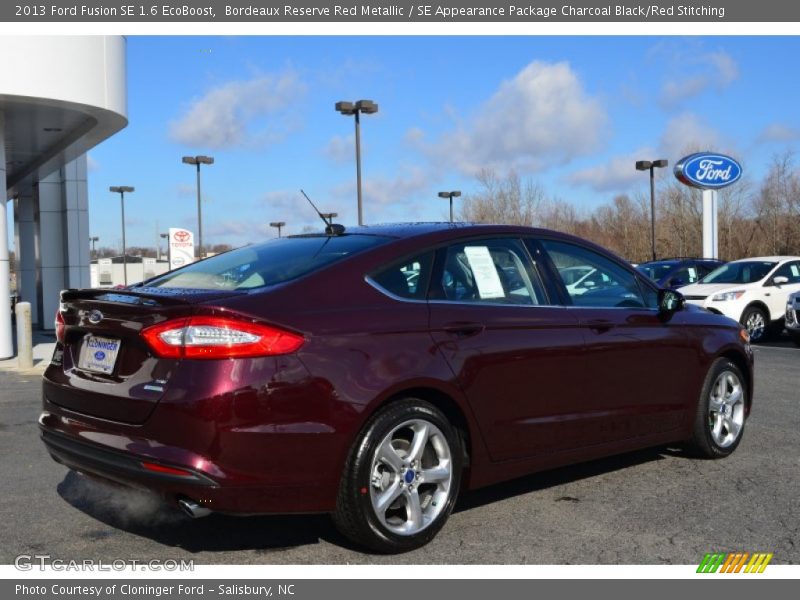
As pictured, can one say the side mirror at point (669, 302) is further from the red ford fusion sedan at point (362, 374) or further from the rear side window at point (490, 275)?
the rear side window at point (490, 275)

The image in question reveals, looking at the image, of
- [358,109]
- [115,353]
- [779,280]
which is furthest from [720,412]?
[358,109]

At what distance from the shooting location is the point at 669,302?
18.6 ft

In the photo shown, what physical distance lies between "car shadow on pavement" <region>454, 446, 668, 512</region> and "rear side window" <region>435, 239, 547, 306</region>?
4.07 ft

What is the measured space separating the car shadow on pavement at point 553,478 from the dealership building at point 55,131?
34.3ft

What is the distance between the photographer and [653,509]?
4.93 m

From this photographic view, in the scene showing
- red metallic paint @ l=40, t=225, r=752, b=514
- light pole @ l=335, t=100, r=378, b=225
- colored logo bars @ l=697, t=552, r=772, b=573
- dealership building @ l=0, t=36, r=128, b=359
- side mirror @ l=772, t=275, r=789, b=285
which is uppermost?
light pole @ l=335, t=100, r=378, b=225

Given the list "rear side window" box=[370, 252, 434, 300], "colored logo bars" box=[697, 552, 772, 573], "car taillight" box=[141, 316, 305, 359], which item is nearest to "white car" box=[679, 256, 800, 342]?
"colored logo bars" box=[697, 552, 772, 573]

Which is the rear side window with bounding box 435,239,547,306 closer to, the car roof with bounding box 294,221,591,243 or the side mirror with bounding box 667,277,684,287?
the car roof with bounding box 294,221,591,243

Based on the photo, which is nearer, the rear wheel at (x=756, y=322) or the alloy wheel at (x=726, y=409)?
the alloy wheel at (x=726, y=409)

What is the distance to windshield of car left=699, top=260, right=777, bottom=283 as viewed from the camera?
15.8 m

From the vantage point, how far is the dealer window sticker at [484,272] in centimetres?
474

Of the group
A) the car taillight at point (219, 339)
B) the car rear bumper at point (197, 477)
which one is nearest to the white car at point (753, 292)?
the car rear bumper at point (197, 477)

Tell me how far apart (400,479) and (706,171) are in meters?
22.7
